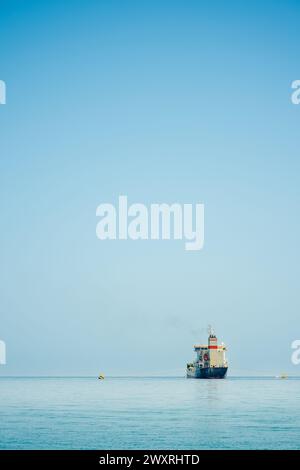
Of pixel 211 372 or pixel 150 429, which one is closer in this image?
pixel 150 429

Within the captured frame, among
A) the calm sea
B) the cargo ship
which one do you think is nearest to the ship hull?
the cargo ship

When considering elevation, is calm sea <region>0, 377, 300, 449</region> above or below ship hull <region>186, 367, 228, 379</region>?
above

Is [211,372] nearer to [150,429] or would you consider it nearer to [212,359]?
[212,359]

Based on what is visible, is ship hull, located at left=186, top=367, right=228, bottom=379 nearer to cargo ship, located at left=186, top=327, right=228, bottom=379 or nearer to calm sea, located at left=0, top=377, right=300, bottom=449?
cargo ship, located at left=186, top=327, right=228, bottom=379

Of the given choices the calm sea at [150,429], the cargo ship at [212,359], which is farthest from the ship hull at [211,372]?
the calm sea at [150,429]

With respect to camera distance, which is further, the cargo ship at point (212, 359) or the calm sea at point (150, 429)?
the cargo ship at point (212, 359)

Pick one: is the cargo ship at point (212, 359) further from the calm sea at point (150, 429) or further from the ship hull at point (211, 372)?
the calm sea at point (150, 429)

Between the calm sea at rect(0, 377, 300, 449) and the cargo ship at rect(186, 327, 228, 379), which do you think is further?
the cargo ship at rect(186, 327, 228, 379)

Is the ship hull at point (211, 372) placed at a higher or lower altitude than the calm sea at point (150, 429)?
lower

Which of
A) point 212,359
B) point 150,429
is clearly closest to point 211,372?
point 212,359

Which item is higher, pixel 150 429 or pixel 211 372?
pixel 150 429
